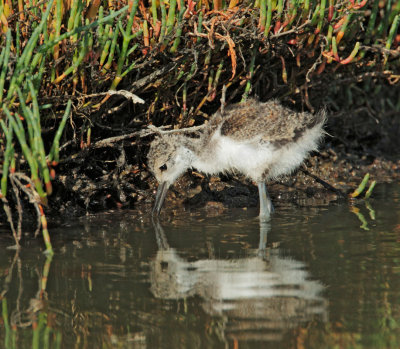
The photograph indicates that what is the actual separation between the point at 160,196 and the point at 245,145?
2.78 ft

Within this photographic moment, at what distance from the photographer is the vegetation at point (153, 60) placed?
4.50m

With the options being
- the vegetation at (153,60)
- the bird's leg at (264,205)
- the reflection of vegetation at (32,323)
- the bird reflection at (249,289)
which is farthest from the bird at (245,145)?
the reflection of vegetation at (32,323)

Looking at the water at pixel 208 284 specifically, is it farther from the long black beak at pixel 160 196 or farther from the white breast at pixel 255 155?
the white breast at pixel 255 155

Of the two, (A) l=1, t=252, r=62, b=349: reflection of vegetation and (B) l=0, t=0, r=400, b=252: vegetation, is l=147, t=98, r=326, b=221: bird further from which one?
(A) l=1, t=252, r=62, b=349: reflection of vegetation

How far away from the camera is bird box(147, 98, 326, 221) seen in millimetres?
5215

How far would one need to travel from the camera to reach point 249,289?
3.54 m

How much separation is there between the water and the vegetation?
1.72 ft

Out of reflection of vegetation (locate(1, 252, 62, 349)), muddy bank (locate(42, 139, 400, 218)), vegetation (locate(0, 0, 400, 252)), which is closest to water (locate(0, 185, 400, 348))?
reflection of vegetation (locate(1, 252, 62, 349))

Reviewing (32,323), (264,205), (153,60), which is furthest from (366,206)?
(32,323)

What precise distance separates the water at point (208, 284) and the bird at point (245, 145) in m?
0.42

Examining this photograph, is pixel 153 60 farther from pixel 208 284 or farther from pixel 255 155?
pixel 208 284

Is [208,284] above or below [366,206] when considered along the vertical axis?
below

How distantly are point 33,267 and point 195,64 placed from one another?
6.59 ft

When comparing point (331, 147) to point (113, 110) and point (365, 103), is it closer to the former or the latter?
point (365, 103)
